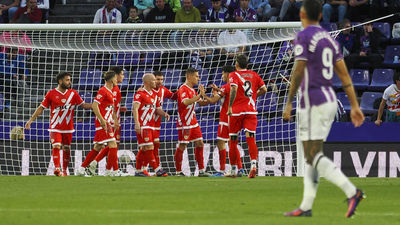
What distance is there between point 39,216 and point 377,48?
1396 centimetres

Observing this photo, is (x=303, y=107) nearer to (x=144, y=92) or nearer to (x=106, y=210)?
(x=106, y=210)

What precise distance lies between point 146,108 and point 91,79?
270cm

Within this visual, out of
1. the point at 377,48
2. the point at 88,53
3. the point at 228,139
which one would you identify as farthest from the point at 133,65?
the point at 377,48

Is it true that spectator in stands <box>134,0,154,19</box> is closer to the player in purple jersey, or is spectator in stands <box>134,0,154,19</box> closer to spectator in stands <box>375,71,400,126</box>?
spectator in stands <box>375,71,400,126</box>

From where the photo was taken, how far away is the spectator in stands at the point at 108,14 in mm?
20781

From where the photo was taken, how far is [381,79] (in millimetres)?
19578

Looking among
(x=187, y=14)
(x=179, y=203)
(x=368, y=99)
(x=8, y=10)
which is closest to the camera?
(x=179, y=203)

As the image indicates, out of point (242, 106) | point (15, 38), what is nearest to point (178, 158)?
point (242, 106)

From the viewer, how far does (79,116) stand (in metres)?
18.7

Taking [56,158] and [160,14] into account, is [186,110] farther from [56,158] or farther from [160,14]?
[160,14]

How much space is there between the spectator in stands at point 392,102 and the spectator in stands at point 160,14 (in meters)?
5.86

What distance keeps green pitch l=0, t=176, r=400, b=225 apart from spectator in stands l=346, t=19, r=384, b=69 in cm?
725

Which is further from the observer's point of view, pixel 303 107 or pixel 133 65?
pixel 133 65

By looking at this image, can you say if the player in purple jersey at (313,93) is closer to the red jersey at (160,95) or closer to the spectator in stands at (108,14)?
the red jersey at (160,95)
